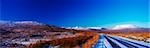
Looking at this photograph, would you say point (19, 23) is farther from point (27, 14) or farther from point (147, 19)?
point (147, 19)

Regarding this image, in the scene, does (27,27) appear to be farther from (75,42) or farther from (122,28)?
(122,28)

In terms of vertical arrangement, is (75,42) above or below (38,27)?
below

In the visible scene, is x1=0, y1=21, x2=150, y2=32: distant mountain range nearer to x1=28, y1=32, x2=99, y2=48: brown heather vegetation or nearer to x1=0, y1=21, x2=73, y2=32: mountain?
x1=0, y1=21, x2=73, y2=32: mountain

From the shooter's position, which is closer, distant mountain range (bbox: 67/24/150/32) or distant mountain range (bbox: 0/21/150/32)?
distant mountain range (bbox: 0/21/150/32)

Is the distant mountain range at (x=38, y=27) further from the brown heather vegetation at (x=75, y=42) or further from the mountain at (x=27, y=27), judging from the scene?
the brown heather vegetation at (x=75, y=42)

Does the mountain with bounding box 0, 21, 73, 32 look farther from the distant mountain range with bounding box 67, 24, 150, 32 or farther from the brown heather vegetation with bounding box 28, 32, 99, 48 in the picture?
the distant mountain range with bounding box 67, 24, 150, 32

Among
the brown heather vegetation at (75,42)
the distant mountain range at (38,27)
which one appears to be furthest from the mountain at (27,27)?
the brown heather vegetation at (75,42)

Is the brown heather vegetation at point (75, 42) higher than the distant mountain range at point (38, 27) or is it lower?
lower

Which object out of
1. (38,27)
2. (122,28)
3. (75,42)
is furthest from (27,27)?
(122,28)

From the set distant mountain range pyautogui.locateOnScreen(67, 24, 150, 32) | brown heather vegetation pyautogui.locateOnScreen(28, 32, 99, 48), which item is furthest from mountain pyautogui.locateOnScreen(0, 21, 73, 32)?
distant mountain range pyautogui.locateOnScreen(67, 24, 150, 32)

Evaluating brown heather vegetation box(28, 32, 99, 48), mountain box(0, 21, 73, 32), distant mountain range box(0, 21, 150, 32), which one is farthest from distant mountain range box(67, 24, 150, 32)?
mountain box(0, 21, 73, 32)

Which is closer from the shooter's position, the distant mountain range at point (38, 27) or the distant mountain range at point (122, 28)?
the distant mountain range at point (38, 27)

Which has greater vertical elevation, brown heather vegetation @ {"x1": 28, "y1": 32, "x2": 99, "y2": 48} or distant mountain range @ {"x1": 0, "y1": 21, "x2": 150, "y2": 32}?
distant mountain range @ {"x1": 0, "y1": 21, "x2": 150, "y2": 32}

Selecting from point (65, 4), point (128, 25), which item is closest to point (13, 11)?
point (65, 4)
